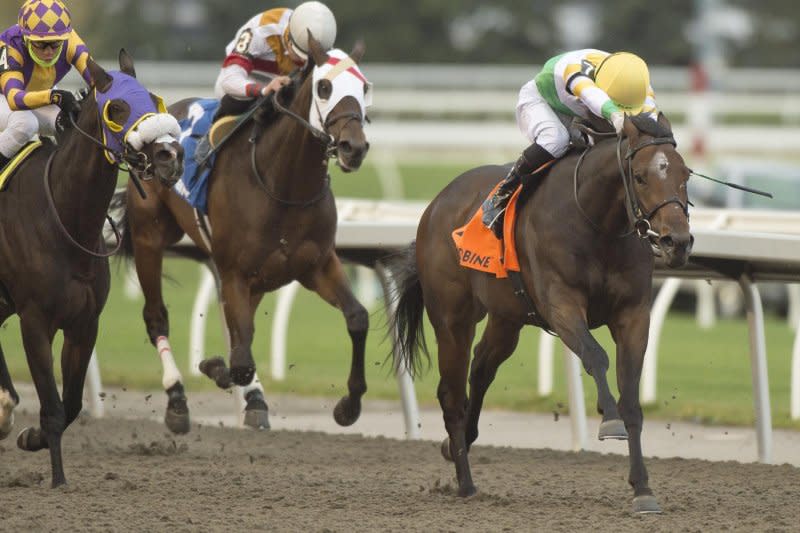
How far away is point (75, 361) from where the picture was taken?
7078 millimetres

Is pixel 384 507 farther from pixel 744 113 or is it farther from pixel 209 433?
pixel 744 113

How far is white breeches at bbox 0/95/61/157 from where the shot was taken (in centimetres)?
712

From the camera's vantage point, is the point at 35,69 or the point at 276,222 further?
the point at 276,222

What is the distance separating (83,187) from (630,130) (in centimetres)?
229

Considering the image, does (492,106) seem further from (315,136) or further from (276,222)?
(315,136)

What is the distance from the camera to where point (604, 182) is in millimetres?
6262

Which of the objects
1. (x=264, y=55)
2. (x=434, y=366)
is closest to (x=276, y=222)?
(x=264, y=55)

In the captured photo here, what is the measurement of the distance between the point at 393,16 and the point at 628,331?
1229 inches

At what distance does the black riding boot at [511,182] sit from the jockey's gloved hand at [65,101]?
1.74 meters

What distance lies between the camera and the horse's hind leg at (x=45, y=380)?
6805mm

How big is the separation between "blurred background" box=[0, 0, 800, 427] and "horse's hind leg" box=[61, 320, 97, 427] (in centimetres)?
344

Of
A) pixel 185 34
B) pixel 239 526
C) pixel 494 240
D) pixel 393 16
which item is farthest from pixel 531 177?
pixel 185 34

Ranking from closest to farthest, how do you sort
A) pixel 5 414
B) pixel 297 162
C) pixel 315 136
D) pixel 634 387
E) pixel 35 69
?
pixel 634 387 → pixel 35 69 → pixel 5 414 → pixel 315 136 → pixel 297 162

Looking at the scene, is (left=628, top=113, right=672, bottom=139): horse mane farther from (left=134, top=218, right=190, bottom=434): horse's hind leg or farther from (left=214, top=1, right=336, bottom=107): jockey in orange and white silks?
(left=134, top=218, right=190, bottom=434): horse's hind leg
